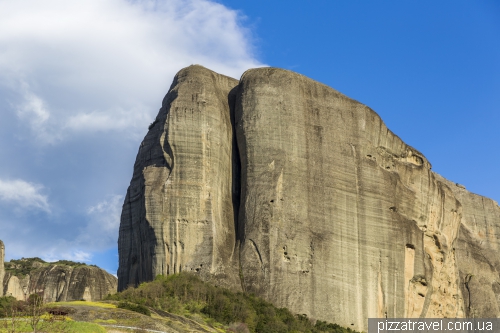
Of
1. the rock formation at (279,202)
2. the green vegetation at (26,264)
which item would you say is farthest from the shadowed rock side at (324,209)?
the green vegetation at (26,264)

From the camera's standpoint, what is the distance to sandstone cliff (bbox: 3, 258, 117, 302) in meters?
92.2

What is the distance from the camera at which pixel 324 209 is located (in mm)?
74625

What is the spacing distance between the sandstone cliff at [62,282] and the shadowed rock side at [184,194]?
62.1 ft

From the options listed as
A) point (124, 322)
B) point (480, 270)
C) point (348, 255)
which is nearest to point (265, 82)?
point (348, 255)

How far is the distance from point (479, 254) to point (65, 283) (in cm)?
4418

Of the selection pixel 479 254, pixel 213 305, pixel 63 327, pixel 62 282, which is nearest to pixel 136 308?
pixel 213 305

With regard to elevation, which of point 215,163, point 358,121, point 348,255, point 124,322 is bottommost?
point 124,322

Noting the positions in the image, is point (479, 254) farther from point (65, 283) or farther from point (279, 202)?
point (65, 283)

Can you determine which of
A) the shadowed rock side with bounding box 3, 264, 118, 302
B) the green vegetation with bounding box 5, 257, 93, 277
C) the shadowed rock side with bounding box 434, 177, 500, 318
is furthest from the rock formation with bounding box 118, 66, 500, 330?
the green vegetation with bounding box 5, 257, 93, 277

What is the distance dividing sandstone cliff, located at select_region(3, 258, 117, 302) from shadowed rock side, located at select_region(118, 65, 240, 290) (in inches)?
745

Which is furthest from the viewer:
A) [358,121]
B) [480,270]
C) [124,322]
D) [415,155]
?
[480,270]

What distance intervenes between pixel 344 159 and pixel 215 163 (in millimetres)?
10879

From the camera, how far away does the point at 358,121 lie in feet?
261

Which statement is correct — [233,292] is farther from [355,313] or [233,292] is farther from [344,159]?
[344,159]
